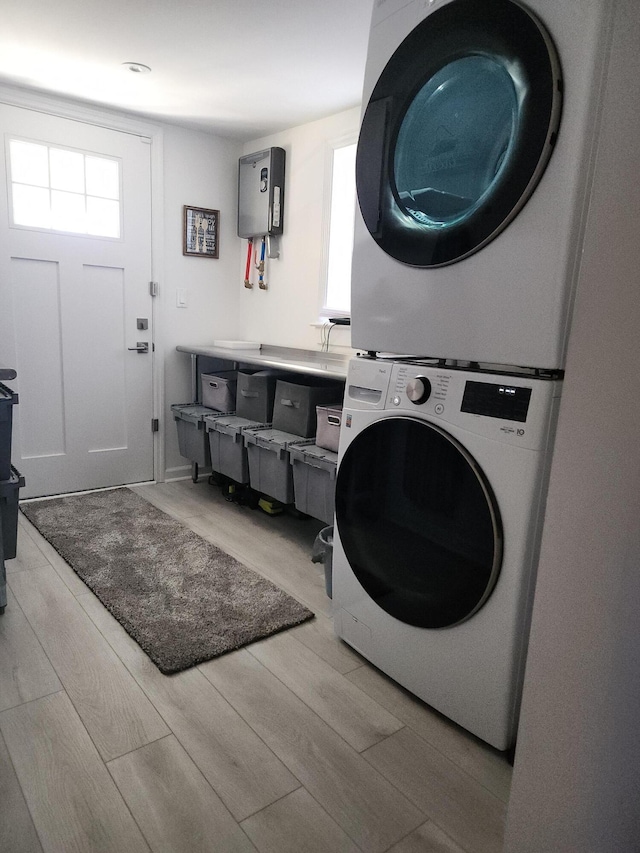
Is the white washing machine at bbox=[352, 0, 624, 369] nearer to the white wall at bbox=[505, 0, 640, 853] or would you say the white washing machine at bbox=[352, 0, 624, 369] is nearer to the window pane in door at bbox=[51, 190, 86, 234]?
the white wall at bbox=[505, 0, 640, 853]

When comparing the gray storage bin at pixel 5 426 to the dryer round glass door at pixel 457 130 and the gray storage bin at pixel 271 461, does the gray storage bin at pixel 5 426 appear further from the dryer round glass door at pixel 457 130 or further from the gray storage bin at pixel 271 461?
the dryer round glass door at pixel 457 130

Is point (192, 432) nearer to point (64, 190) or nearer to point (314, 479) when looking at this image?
point (314, 479)

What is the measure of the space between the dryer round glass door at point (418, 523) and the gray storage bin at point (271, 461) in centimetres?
94

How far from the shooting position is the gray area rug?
1.94 meters

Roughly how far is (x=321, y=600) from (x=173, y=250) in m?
2.41

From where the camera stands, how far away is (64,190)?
10.3 ft

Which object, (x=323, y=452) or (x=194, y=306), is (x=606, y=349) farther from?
(x=194, y=306)

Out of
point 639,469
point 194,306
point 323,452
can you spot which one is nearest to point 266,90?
point 194,306

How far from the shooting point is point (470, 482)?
1389 millimetres

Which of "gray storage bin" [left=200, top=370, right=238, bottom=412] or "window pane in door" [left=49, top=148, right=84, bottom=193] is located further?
"gray storage bin" [left=200, top=370, right=238, bottom=412]

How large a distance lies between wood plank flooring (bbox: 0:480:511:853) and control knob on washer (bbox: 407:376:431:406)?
900 mm

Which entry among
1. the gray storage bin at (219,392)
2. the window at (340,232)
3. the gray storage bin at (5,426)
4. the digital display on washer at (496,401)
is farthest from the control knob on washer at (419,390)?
the gray storage bin at (219,392)

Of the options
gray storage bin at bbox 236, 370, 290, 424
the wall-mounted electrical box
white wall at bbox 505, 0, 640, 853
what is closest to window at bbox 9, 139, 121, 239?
the wall-mounted electrical box

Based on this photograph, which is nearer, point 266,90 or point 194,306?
point 266,90
